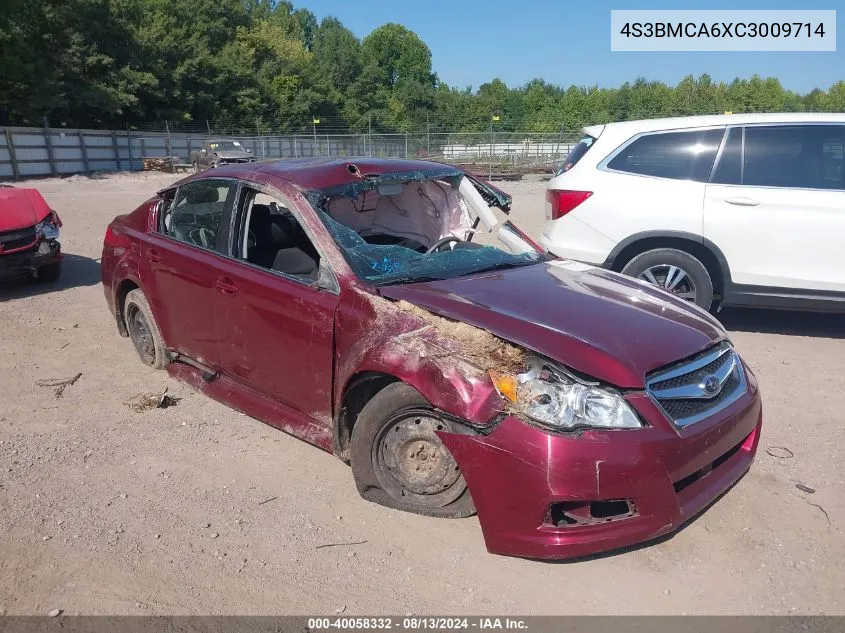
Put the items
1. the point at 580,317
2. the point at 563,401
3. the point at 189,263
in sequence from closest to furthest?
the point at 563,401, the point at 580,317, the point at 189,263

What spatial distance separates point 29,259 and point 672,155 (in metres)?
6.66

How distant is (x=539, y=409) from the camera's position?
2689 mm

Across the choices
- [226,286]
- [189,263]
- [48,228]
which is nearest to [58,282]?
[48,228]

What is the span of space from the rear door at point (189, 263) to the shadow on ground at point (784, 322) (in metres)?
4.77

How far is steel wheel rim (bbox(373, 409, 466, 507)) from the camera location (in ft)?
9.91

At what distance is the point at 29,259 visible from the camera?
7.25 meters

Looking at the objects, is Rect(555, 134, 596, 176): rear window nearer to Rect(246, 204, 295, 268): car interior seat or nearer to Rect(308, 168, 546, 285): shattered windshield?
Rect(308, 168, 546, 285): shattered windshield

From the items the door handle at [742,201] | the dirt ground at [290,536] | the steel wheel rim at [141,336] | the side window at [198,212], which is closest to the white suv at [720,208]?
the door handle at [742,201]

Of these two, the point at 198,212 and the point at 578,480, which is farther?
the point at 198,212

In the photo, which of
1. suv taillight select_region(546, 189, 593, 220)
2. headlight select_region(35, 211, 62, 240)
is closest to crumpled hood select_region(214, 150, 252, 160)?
headlight select_region(35, 211, 62, 240)

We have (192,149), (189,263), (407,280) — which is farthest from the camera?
(192,149)

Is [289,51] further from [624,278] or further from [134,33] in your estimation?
[624,278]

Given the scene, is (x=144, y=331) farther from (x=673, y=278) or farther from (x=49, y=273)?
(x=673, y=278)

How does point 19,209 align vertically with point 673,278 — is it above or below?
above
